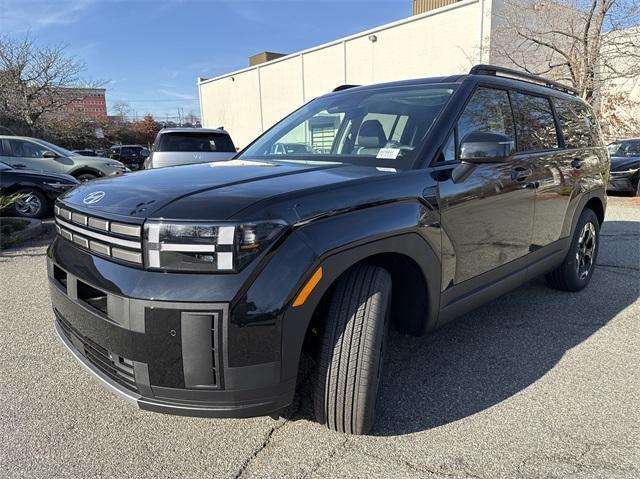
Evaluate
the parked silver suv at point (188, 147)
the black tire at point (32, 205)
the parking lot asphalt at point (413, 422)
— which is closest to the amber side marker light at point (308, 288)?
the parking lot asphalt at point (413, 422)

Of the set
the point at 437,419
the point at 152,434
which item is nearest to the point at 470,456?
the point at 437,419

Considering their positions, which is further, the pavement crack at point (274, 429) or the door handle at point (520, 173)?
the door handle at point (520, 173)

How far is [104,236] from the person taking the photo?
6.42ft

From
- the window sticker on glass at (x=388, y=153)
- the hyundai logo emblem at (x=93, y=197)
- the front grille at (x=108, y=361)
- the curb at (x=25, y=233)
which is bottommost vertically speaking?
the curb at (x=25, y=233)

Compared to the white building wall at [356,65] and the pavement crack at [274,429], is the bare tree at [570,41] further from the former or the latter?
the pavement crack at [274,429]

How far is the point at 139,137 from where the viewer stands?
45.8 meters

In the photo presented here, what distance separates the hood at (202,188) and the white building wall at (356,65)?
1830 cm

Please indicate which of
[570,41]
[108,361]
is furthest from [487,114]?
[570,41]

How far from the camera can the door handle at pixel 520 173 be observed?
3143mm

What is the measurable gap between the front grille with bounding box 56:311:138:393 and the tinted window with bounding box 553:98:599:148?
388cm

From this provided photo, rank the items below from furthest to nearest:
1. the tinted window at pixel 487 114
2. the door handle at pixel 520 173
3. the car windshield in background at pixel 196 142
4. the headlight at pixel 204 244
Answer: the car windshield in background at pixel 196 142 → the door handle at pixel 520 173 → the tinted window at pixel 487 114 → the headlight at pixel 204 244

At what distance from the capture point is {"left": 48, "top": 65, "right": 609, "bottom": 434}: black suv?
1.76 meters

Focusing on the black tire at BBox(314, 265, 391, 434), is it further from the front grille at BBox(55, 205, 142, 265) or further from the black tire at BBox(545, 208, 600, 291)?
the black tire at BBox(545, 208, 600, 291)

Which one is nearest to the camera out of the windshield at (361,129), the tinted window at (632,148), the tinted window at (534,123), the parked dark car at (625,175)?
the windshield at (361,129)
